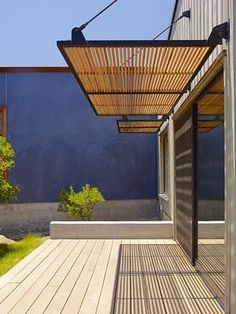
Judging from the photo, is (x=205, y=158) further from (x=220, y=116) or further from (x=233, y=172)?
(x=233, y=172)

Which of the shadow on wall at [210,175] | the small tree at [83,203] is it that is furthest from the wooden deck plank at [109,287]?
the small tree at [83,203]

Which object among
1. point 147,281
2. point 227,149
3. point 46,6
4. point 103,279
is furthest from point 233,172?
point 46,6

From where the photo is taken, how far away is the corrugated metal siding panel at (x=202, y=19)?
166 inches

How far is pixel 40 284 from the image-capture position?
205 inches

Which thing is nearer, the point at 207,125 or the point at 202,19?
the point at 202,19

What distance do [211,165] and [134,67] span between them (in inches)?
65.5

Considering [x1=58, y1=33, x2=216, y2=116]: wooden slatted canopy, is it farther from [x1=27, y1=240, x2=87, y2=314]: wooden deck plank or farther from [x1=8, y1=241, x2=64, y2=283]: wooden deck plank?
[x1=8, y1=241, x2=64, y2=283]: wooden deck plank

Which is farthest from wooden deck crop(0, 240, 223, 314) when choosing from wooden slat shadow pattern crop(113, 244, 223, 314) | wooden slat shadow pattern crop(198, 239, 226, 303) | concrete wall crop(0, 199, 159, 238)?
concrete wall crop(0, 199, 159, 238)

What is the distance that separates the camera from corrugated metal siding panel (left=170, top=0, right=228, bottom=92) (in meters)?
4.22

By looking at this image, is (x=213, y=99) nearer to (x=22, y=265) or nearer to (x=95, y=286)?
(x=95, y=286)

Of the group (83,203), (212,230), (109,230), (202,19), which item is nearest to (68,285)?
(212,230)

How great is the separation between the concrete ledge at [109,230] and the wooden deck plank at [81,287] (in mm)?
1532

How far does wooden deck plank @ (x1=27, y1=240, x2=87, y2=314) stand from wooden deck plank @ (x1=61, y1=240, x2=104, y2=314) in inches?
8.3

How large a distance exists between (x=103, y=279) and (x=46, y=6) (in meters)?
9.06
